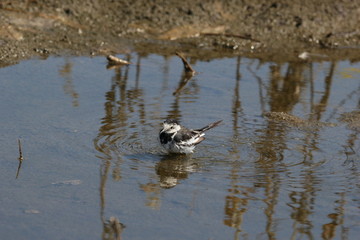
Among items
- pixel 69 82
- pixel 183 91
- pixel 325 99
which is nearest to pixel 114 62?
pixel 69 82

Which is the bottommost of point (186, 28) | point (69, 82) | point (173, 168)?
point (173, 168)

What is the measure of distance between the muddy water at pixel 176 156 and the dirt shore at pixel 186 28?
98cm

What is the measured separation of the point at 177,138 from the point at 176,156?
40 centimetres

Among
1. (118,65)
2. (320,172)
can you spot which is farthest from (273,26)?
(320,172)

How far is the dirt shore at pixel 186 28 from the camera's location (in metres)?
14.7

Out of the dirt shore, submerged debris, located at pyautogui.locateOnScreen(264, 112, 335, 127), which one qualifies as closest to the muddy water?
submerged debris, located at pyautogui.locateOnScreen(264, 112, 335, 127)

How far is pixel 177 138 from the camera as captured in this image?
9.09 meters

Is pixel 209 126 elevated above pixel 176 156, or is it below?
above

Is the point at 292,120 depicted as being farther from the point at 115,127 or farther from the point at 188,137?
the point at 115,127

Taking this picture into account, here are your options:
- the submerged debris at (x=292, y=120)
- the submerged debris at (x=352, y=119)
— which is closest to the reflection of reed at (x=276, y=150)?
the submerged debris at (x=292, y=120)

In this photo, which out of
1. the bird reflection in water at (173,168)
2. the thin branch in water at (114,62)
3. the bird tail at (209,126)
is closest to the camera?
the bird reflection in water at (173,168)

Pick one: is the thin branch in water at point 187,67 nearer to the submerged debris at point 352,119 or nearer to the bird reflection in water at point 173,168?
the submerged debris at point 352,119

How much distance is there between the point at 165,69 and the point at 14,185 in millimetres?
6397

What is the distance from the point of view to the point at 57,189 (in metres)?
7.65
